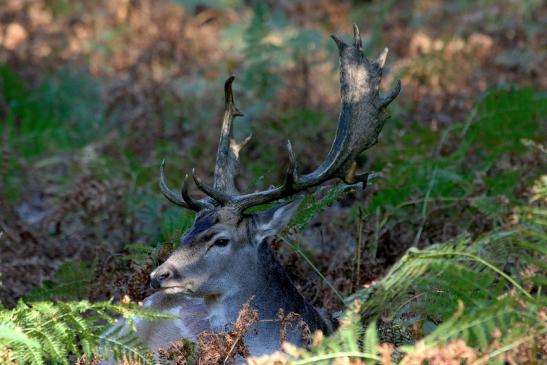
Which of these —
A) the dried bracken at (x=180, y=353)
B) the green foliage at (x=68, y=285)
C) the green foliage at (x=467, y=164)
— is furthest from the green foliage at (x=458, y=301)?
the green foliage at (x=68, y=285)

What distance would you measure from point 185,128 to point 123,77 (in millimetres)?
2196

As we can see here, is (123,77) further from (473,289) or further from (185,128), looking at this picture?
(473,289)

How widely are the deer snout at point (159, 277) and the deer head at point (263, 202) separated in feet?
0.34

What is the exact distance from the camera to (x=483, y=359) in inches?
152

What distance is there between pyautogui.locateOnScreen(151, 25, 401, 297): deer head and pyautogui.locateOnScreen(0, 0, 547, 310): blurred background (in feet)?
0.86

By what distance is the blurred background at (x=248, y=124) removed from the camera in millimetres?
7285

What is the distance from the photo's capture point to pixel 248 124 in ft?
33.5

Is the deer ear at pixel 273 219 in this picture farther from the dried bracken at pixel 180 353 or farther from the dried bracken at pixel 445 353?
Answer: the dried bracken at pixel 445 353

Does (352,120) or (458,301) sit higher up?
(352,120)

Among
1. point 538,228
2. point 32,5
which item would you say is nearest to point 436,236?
point 538,228

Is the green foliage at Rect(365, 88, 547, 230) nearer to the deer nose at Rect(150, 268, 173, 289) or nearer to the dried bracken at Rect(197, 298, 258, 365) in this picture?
the deer nose at Rect(150, 268, 173, 289)

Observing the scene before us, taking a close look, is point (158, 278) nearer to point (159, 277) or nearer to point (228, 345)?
point (159, 277)

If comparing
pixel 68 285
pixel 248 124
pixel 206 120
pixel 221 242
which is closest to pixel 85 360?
pixel 221 242

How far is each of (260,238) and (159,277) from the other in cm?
79
